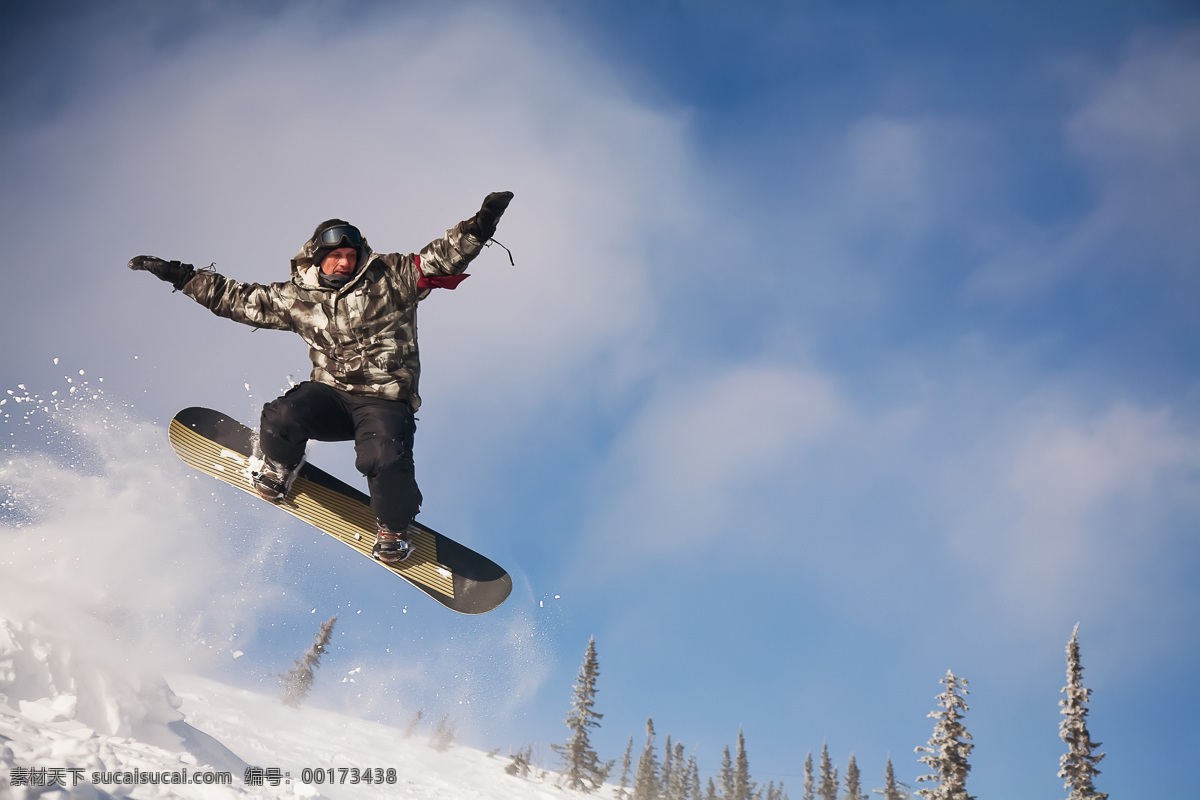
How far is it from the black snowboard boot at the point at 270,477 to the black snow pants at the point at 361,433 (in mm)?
174

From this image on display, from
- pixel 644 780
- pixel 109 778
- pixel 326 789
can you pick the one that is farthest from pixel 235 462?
pixel 644 780

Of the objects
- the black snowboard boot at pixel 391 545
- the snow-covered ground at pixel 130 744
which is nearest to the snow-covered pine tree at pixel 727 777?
the snow-covered ground at pixel 130 744

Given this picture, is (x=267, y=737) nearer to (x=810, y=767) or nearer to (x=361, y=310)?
(x=361, y=310)

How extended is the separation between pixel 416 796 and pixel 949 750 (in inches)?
761

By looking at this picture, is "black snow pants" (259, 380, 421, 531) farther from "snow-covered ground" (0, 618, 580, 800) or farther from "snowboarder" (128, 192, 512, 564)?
"snow-covered ground" (0, 618, 580, 800)

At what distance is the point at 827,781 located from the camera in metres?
47.9

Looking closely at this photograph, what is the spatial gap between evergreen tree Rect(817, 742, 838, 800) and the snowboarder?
2051 inches

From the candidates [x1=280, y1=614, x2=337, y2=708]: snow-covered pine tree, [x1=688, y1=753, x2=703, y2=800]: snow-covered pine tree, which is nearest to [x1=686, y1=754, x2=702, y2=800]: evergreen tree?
[x1=688, y1=753, x2=703, y2=800]: snow-covered pine tree

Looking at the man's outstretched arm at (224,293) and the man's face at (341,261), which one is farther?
the man's outstretched arm at (224,293)

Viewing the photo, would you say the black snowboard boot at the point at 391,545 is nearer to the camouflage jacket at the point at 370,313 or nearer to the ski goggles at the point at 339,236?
the camouflage jacket at the point at 370,313

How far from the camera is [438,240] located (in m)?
5.91

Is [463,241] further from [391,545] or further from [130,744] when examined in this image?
[130,744]

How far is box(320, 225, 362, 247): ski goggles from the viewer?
237 inches

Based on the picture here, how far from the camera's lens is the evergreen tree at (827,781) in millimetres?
47344
